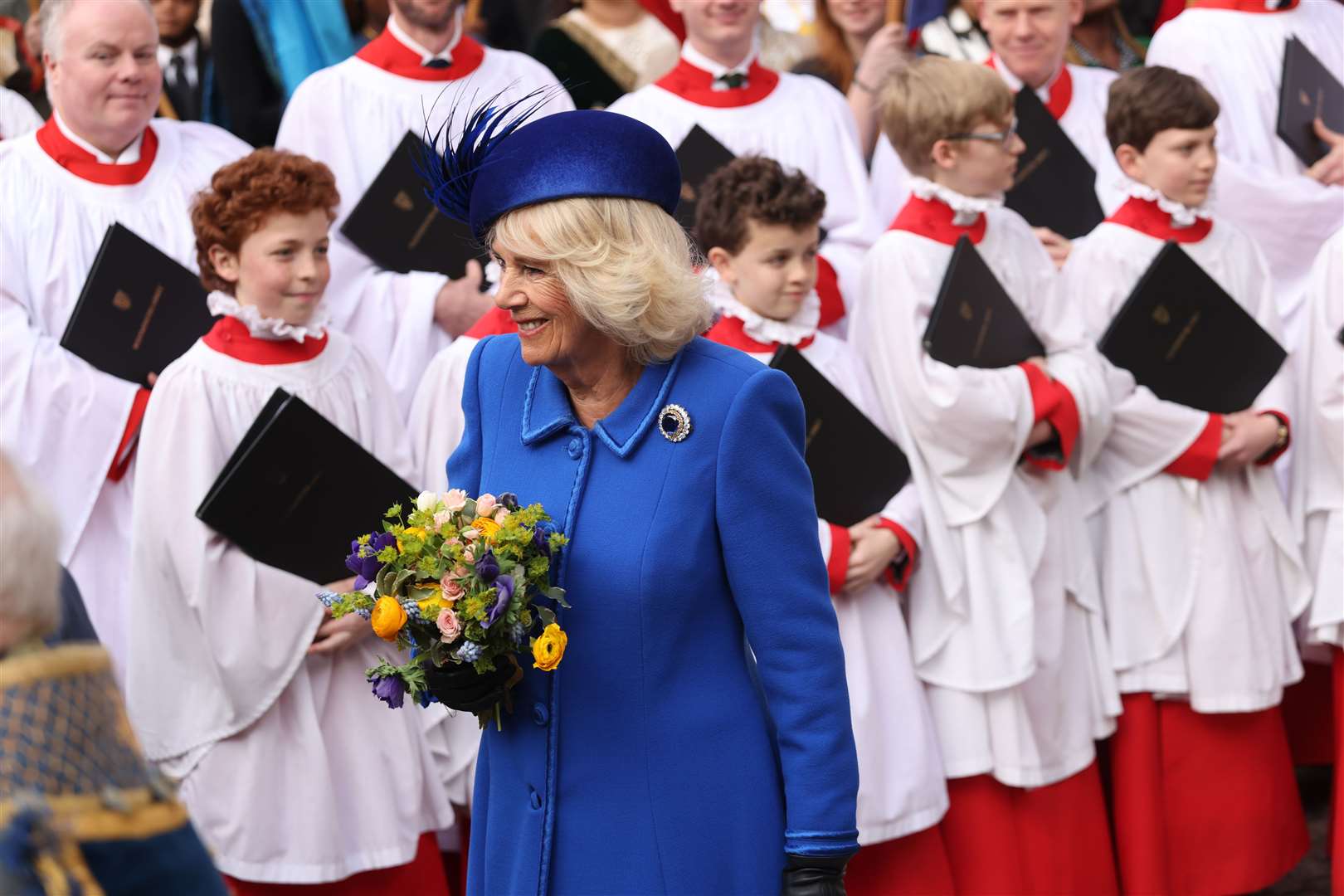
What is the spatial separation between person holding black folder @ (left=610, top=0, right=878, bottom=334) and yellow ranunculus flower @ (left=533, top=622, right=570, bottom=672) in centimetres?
324

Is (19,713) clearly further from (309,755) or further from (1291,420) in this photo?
(1291,420)

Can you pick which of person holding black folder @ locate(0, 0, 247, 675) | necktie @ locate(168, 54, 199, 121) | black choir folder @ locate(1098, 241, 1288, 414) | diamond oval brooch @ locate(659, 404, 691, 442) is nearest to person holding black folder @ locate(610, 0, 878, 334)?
black choir folder @ locate(1098, 241, 1288, 414)

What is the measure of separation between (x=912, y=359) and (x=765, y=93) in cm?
142

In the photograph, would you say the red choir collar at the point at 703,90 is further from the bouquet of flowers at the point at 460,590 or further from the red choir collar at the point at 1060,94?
the bouquet of flowers at the point at 460,590

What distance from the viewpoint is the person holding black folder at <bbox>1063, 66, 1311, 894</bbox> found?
5434 mm

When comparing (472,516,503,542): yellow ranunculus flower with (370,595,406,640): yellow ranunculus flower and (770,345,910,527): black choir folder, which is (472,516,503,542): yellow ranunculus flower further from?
(770,345,910,527): black choir folder

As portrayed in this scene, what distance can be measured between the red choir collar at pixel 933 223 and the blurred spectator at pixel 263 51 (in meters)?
2.36

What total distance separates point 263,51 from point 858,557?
9.95 ft

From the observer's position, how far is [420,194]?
539 cm

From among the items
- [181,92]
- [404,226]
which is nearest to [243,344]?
[404,226]

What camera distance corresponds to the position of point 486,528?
279 centimetres

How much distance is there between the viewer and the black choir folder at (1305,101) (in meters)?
6.49

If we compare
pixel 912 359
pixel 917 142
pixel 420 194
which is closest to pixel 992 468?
pixel 912 359

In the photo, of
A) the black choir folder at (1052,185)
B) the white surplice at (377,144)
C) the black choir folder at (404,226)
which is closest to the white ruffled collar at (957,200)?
the black choir folder at (1052,185)
